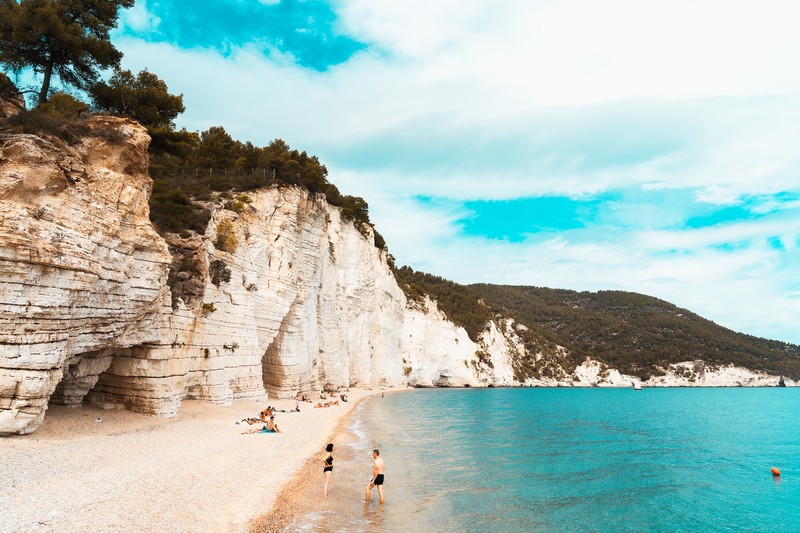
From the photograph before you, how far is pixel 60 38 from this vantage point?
1767 cm

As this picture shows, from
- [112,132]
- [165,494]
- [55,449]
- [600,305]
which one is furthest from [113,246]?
[600,305]

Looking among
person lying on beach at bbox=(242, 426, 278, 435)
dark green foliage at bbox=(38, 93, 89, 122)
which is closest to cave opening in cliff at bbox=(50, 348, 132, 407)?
person lying on beach at bbox=(242, 426, 278, 435)

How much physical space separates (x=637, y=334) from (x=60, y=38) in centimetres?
14334

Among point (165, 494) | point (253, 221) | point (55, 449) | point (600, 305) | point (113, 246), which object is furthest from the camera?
point (600, 305)

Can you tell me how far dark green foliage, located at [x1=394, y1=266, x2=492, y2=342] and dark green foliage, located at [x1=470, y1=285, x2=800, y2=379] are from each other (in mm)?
14588

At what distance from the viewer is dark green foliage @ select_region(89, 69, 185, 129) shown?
71.9 feet

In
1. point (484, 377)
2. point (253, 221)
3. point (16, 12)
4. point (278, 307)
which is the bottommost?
point (484, 377)

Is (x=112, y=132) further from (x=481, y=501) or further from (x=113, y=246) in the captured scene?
(x=481, y=501)

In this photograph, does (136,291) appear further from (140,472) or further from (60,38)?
(60,38)

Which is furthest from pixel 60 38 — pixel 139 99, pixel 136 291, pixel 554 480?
pixel 554 480

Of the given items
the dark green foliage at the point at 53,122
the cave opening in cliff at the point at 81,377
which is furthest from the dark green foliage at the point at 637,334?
the dark green foliage at the point at 53,122

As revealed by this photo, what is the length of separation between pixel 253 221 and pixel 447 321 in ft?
188

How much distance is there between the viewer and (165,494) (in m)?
9.99

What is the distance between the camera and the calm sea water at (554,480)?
39.0ft
